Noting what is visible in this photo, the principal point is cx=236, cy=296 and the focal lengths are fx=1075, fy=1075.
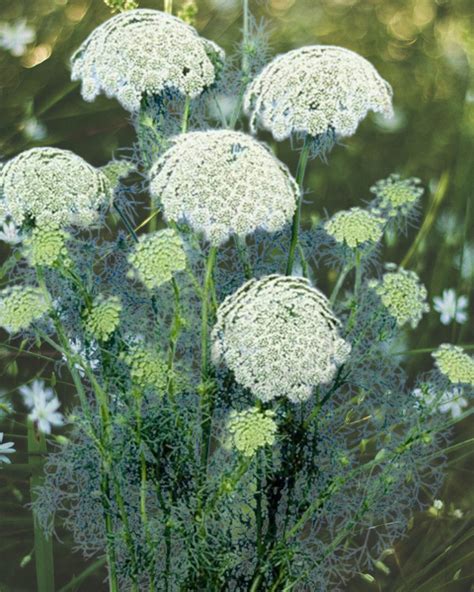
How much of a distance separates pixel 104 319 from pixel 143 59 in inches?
A: 9.0

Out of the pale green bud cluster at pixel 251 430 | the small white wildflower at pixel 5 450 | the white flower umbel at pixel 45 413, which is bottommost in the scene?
the small white wildflower at pixel 5 450

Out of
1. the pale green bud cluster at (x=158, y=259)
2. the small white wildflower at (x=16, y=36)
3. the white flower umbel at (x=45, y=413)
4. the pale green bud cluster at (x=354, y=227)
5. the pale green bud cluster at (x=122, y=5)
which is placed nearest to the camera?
the pale green bud cluster at (x=158, y=259)

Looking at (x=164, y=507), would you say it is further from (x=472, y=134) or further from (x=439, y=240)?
(x=472, y=134)

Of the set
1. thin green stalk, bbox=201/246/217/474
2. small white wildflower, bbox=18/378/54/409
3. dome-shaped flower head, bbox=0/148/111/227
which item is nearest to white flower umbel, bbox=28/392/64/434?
small white wildflower, bbox=18/378/54/409

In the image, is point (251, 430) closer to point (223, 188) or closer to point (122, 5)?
point (223, 188)

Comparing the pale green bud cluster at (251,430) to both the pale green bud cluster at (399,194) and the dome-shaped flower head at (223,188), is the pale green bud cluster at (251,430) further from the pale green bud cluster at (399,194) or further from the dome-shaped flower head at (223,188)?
the pale green bud cluster at (399,194)

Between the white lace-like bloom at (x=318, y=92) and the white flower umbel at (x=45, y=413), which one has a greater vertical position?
the white lace-like bloom at (x=318, y=92)

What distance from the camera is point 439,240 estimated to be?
1.58 meters

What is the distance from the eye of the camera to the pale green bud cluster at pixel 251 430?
33.8 inches

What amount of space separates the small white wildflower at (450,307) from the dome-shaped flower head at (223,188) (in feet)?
2.14

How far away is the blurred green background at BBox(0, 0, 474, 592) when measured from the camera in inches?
58.8

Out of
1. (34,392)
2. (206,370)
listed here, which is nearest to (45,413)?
(34,392)

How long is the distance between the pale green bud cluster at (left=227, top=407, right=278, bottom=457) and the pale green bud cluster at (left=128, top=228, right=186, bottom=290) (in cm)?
13

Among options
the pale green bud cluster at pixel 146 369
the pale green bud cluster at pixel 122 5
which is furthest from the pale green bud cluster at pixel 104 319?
the pale green bud cluster at pixel 122 5
